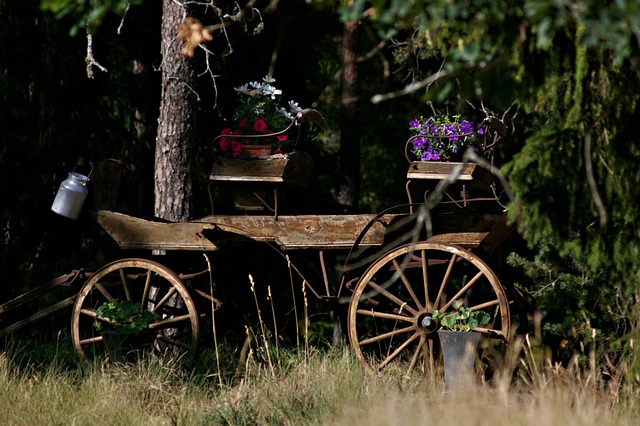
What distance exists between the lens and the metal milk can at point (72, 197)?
6.87 metres

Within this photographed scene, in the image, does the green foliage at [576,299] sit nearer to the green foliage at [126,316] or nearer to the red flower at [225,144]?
the red flower at [225,144]

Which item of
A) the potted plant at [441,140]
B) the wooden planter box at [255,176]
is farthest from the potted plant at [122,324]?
the potted plant at [441,140]

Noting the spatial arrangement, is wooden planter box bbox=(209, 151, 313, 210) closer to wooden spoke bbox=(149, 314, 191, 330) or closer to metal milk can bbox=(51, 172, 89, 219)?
wooden spoke bbox=(149, 314, 191, 330)

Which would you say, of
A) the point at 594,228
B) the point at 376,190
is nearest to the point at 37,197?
the point at 594,228

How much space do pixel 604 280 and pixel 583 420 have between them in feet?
11.0

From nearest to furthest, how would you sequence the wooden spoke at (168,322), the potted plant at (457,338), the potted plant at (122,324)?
1. the potted plant at (457,338)
2. the potted plant at (122,324)
3. the wooden spoke at (168,322)

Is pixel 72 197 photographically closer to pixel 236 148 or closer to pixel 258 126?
pixel 236 148

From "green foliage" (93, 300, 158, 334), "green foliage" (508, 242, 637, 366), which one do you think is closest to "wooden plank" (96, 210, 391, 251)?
"green foliage" (93, 300, 158, 334)

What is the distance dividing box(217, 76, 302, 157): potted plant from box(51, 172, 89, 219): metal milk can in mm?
1033

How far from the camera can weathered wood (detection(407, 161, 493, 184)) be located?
6.41 m

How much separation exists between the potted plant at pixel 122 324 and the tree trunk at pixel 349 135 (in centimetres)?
458

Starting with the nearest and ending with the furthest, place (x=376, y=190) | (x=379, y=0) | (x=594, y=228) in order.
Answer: (x=379, y=0)
(x=594, y=228)
(x=376, y=190)

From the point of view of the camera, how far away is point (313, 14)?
36.1ft

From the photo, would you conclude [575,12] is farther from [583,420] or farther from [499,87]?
[583,420]
